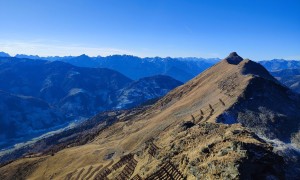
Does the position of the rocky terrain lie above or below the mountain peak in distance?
below

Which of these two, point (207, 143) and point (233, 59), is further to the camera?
point (233, 59)

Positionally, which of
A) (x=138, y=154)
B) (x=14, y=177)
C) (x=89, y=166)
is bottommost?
(x=14, y=177)

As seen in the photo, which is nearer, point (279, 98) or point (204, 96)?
point (279, 98)

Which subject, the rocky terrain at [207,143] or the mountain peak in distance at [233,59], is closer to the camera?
the rocky terrain at [207,143]

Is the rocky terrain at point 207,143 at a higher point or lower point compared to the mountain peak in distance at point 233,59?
lower

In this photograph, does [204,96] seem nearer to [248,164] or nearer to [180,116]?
[180,116]

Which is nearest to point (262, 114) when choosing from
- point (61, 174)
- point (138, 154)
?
point (138, 154)

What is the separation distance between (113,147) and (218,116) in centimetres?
2901

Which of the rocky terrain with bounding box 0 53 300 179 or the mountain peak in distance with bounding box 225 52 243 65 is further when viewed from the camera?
the mountain peak in distance with bounding box 225 52 243 65

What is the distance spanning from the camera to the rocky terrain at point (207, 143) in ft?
132

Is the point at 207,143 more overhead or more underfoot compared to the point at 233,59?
more underfoot

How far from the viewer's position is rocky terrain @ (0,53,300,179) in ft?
132

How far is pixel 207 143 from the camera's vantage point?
155 ft

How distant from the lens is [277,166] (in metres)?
40.0
